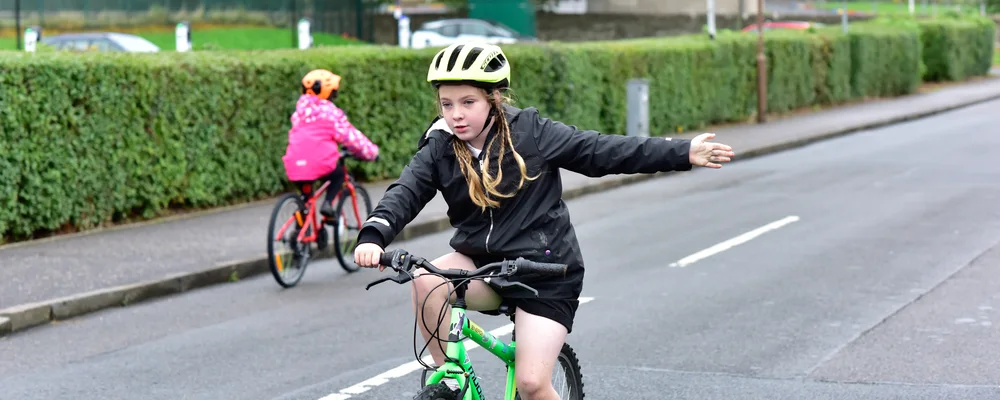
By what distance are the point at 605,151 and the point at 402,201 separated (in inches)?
27.6

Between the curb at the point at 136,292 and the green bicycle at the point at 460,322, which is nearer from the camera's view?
the green bicycle at the point at 460,322

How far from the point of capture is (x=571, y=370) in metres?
5.16

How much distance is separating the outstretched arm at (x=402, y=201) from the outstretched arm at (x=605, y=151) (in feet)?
1.26

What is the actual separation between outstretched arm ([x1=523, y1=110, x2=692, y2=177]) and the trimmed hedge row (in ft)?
26.8

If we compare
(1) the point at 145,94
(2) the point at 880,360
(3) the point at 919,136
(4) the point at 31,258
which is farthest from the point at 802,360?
(3) the point at 919,136

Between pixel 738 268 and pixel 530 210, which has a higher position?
pixel 530 210

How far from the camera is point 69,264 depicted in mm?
10852

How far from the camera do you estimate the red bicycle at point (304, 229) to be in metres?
10.3

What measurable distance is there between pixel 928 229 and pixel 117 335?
7.37 metres

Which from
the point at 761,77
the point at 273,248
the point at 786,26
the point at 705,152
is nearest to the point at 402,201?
the point at 705,152

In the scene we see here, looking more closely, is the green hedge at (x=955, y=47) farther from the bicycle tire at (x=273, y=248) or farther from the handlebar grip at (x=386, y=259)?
the handlebar grip at (x=386, y=259)

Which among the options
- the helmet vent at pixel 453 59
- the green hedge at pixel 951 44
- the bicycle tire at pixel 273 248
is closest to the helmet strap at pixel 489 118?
the helmet vent at pixel 453 59

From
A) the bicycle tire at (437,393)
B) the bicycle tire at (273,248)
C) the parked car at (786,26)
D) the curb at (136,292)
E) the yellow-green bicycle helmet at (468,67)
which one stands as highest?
the parked car at (786,26)

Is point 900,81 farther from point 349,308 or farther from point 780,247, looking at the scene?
point 349,308
